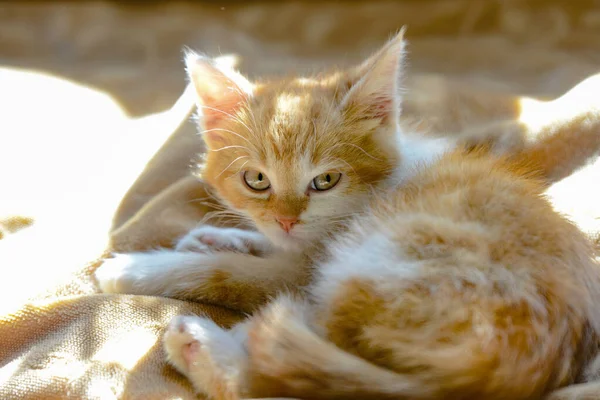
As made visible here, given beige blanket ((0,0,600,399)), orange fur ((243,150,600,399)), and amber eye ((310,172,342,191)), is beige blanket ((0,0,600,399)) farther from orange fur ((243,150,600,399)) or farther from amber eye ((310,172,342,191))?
amber eye ((310,172,342,191))

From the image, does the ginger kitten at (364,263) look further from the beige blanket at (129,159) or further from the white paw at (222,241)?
the beige blanket at (129,159)

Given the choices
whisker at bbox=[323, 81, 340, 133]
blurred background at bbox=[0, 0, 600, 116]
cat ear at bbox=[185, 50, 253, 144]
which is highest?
blurred background at bbox=[0, 0, 600, 116]

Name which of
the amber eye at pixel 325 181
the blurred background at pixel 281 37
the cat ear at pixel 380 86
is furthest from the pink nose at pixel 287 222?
the blurred background at pixel 281 37

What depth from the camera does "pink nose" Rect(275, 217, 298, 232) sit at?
156 cm

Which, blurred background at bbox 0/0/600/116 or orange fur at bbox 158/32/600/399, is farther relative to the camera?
blurred background at bbox 0/0/600/116

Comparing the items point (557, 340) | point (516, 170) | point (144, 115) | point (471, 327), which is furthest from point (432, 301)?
point (144, 115)

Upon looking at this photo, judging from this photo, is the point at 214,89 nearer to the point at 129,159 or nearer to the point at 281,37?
the point at 129,159

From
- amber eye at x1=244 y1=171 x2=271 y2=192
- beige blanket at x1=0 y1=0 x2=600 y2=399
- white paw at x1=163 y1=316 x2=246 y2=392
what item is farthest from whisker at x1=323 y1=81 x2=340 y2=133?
white paw at x1=163 y1=316 x2=246 y2=392

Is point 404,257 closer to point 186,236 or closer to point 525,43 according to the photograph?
point 186,236

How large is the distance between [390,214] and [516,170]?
1.58 feet

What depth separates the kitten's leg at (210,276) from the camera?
1.59 meters

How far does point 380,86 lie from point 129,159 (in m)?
1.19

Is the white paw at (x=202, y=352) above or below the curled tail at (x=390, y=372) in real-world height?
above

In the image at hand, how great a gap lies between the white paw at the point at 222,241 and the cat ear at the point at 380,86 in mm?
541
